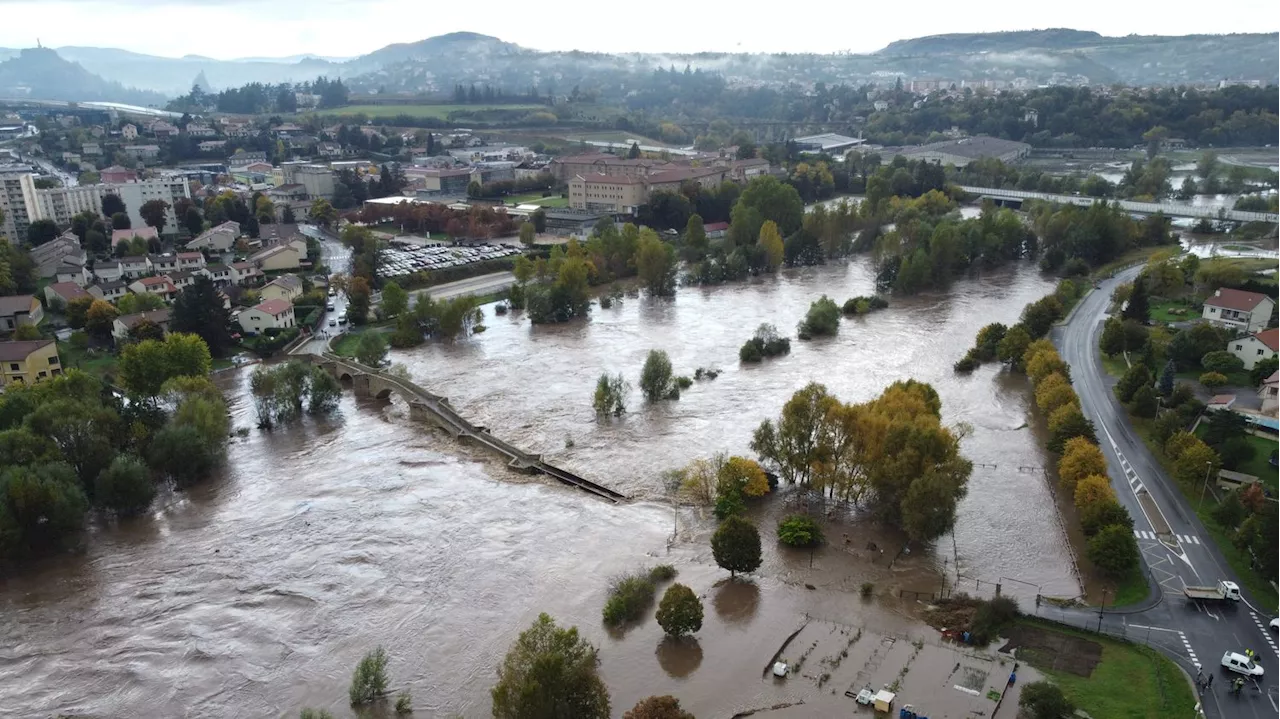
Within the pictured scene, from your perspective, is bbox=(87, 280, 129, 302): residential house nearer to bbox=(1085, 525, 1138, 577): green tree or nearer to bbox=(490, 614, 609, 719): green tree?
bbox=(490, 614, 609, 719): green tree

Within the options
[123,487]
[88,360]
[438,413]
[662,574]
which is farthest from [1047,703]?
[88,360]

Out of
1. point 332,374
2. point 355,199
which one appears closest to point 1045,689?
point 332,374

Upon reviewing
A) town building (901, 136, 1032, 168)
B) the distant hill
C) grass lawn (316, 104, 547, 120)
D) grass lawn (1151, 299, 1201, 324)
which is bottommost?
grass lawn (1151, 299, 1201, 324)

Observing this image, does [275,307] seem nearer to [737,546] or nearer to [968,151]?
[737,546]

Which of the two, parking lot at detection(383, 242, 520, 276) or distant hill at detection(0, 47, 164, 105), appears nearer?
parking lot at detection(383, 242, 520, 276)

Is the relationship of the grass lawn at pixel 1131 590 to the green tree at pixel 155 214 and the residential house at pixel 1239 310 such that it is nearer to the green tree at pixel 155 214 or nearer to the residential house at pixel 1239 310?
the residential house at pixel 1239 310

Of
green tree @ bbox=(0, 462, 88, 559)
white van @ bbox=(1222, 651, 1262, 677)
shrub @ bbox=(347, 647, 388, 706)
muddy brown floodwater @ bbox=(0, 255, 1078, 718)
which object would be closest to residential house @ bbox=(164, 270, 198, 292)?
muddy brown floodwater @ bbox=(0, 255, 1078, 718)
